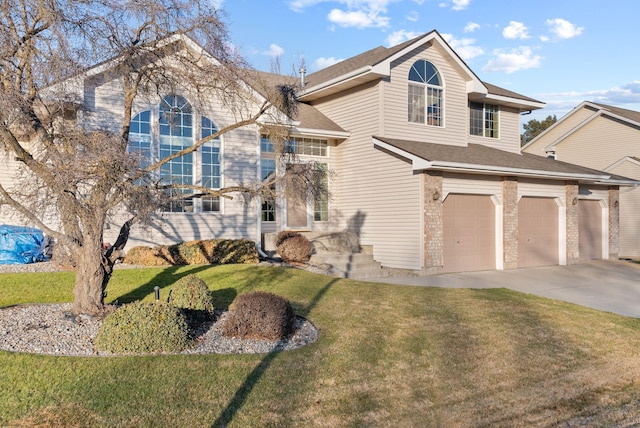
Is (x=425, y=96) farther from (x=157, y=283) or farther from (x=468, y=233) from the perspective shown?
(x=157, y=283)

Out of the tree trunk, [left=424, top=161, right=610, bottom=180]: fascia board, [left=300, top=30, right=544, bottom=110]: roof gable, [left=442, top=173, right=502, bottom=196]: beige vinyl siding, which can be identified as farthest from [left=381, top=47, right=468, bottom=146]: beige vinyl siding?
the tree trunk

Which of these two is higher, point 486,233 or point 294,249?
point 486,233

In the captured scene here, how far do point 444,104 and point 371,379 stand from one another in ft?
44.0

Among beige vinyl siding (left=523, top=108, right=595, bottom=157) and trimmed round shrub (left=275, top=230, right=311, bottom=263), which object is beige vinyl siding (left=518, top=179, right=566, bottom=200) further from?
beige vinyl siding (left=523, top=108, right=595, bottom=157)

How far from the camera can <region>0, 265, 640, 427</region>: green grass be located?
16.7 ft

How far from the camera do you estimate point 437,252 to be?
15070 mm

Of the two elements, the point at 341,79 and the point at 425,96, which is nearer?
the point at 341,79

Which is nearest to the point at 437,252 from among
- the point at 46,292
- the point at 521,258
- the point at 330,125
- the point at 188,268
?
the point at 521,258

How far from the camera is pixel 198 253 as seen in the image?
13344 mm

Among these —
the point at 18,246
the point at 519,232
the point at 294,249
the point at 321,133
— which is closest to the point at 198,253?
the point at 294,249

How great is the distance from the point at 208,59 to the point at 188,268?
5.30 meters

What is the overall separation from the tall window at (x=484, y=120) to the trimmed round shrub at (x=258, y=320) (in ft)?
48.0

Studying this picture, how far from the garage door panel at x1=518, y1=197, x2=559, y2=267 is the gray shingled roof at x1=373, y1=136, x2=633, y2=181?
1209mm

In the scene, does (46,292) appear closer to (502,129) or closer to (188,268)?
(188,268)
